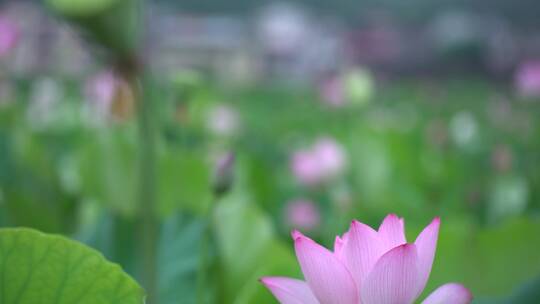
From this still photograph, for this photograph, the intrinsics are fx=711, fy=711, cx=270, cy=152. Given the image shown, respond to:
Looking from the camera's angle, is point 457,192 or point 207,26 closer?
point 457,192

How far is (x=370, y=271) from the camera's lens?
1.00 feet

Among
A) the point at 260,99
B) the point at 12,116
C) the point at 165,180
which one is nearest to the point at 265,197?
the point at 165,180

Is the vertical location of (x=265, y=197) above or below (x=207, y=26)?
below

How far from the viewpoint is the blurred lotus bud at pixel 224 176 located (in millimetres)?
511

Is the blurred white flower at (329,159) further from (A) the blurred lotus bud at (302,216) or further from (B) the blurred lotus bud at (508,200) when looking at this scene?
(B) the blurred lotus bud at (508,200)

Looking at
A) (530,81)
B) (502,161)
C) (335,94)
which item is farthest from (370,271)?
(530,81)

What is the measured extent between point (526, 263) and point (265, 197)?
0.55 m

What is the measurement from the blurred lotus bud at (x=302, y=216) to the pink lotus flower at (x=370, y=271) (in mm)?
611

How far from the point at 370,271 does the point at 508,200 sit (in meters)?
0.77

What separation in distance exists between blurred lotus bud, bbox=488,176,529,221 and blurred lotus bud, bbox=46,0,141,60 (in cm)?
79

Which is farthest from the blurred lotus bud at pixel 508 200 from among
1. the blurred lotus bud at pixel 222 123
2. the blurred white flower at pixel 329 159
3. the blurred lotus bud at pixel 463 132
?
the blurred lotus bud at pixel 222 123

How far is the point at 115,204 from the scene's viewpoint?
2.84 ft

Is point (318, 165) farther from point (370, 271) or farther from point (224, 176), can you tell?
point (370, 271)

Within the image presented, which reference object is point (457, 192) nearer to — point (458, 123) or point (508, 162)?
point (508, 162)
